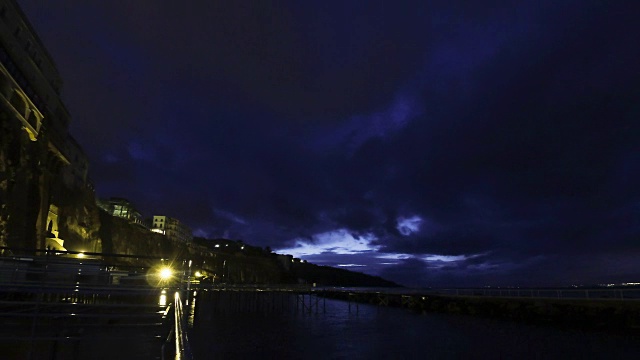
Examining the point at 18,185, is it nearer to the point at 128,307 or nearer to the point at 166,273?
the point at 166,273

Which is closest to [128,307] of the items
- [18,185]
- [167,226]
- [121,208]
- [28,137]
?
[18,185]

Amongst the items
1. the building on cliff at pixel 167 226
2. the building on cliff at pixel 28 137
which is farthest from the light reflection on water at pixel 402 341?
the building on cliff at pixel 167 226

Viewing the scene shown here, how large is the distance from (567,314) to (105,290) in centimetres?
5097

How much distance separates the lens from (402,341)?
120ft

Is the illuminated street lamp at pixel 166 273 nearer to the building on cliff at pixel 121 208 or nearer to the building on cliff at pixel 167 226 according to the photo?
the building on cliff at pixel 121 208

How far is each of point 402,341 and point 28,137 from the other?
3815 centimetres

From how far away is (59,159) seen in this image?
4472 cm

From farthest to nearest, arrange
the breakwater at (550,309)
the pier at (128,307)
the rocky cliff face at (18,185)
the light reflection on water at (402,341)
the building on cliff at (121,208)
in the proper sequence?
the building on cliff at (121,208) < the breakwater at (550,309) < the light reflection on water at (402,341) < the rocky cliff face at (18,185) < the pier at (128,307)

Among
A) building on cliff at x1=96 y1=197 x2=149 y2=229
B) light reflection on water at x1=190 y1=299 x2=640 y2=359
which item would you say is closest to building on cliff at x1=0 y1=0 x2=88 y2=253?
light reflection on water at x1=190 y1=299 x2=640 y2=359

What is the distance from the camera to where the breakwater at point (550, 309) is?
39188mm

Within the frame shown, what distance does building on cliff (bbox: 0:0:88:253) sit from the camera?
2980 cm

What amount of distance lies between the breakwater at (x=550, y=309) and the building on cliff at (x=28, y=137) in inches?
2115

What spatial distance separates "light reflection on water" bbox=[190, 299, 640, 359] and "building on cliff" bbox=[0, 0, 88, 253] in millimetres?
17396

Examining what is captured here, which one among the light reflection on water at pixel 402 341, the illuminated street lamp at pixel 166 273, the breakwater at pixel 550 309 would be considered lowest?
the light reflection on water at pixel 402 341
